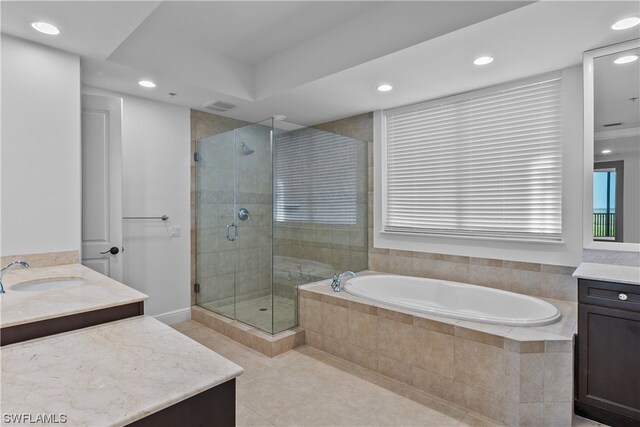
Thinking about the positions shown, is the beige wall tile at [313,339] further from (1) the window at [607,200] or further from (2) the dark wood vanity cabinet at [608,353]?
(1) the window at [607,200]

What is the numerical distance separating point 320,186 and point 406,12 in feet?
6.46

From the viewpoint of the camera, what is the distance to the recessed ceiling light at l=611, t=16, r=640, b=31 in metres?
1.92

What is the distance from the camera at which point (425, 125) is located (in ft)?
11.3

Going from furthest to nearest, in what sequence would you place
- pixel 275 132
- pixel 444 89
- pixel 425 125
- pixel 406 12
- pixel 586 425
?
pixel 425 125, pixel 275 132, pixel 444 89, pixel 406 12, pixel 586 425

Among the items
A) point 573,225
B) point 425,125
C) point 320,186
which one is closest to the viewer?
point 573,225

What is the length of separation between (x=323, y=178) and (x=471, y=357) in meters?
2.33

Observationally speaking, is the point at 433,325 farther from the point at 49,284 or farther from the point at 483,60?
the point at 49,284

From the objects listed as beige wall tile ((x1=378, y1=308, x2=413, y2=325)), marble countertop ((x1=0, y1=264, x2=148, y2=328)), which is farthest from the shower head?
beige wall tile ((x1=378, y1=308, x2=413, y2=325))

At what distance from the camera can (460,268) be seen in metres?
3.19

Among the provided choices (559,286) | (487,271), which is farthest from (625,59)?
(487,271)

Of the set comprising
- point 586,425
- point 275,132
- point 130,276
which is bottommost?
point 586,425

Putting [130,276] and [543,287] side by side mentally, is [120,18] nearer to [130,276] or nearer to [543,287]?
[130,276]

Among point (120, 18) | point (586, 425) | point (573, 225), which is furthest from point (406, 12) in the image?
point (586, 425)

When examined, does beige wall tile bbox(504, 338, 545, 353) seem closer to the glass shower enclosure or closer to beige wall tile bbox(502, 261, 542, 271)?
beige wall tile bbox(502, 261, 542, 271)
